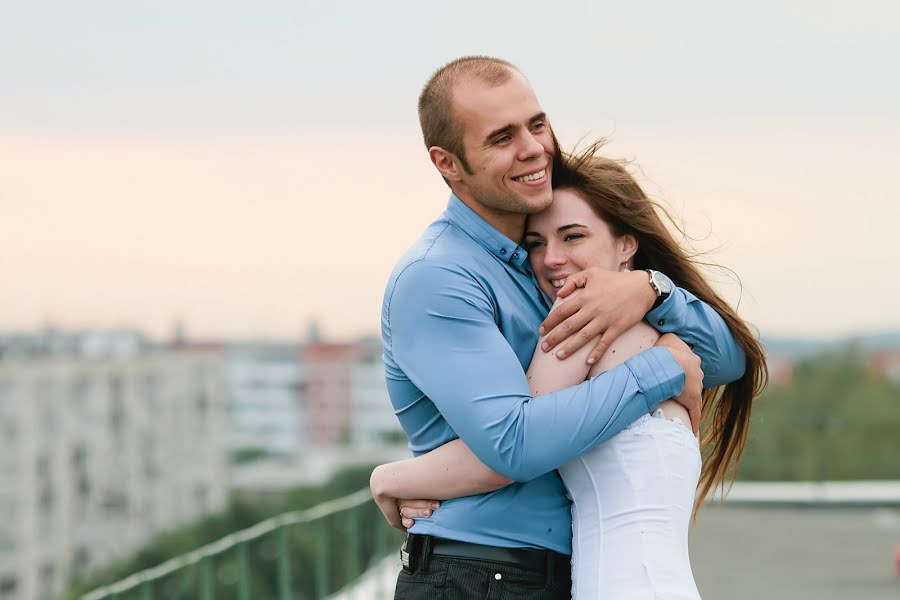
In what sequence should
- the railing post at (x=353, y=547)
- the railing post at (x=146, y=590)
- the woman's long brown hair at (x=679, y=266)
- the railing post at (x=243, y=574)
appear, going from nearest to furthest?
1. the woman's long brown hair at (x=679, y=266)
2. the railing post at (x=146, y=590)
3. the railing post at (x=243, y=574)
4. the railing post at (x=353, y=547)

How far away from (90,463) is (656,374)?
94.2 m

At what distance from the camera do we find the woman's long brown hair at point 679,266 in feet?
8.25

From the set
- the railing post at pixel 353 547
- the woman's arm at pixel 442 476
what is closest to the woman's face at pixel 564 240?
the woman's arm at pixel 442 476

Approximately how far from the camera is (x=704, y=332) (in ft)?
8.16

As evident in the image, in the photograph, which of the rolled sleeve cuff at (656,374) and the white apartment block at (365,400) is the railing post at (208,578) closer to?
the rolled sleeve cuff at (656,374)

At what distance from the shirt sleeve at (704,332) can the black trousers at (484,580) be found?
17.6 inches

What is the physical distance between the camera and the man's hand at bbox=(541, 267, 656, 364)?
2.27m

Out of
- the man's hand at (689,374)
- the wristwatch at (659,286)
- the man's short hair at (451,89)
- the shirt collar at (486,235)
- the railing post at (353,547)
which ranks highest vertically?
the man's short hair at (451,89)

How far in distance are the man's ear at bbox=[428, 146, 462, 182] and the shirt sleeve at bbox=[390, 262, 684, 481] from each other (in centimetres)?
24

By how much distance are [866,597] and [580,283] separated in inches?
320

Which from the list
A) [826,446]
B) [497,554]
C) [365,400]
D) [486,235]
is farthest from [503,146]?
[365,400]

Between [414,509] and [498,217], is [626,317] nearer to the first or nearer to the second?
[498,217]

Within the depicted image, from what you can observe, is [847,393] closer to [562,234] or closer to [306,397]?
[562,234]

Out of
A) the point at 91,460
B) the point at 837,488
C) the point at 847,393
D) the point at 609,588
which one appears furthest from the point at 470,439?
the point at 91,460
